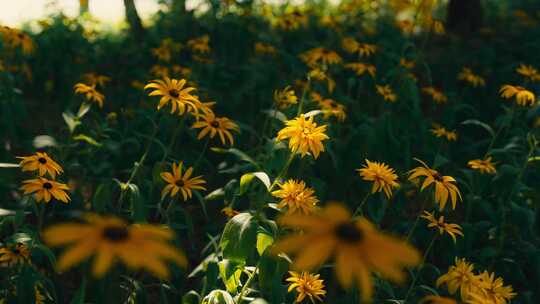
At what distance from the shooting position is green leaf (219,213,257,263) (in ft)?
6.49

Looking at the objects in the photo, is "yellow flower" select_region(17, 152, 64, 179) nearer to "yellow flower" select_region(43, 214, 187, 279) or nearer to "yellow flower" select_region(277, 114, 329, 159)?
"yellow flower" select_region(277, 114, 329, 159)

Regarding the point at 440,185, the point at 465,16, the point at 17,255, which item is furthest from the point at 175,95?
the point at 465,16

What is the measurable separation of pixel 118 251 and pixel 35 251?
1276 mm

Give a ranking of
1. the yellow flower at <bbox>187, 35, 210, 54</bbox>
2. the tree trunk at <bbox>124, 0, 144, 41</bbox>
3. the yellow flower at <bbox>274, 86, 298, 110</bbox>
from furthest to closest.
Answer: the tree trunk at <bbox>124, 0, 144, 41</bbox>, the yellow flower at <bbox>187, 35, 210, 54</bbox>, the yellow flower at <bbox>274, 86, 298, 110</bbox>

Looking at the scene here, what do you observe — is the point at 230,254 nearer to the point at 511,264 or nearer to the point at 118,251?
the point at 118,251

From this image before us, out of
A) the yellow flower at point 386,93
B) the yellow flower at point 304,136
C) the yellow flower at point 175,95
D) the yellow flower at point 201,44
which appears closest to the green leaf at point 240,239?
the yellow flower at point 304,136

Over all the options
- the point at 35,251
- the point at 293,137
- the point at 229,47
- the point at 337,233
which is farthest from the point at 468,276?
the point at 229,47

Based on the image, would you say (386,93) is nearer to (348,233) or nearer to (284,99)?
(284,99)

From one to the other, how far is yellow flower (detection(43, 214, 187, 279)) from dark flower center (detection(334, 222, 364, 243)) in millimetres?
361

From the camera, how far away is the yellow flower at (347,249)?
1101mm

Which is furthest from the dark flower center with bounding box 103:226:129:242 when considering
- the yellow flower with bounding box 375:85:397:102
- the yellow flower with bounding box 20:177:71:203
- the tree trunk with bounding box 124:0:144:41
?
the tree trunk with bounding box 124:0:144:41

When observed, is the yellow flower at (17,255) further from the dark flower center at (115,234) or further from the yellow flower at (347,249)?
the yellow flower at (347,249)

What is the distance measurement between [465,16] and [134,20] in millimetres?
3664

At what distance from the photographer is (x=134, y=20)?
5094mm
